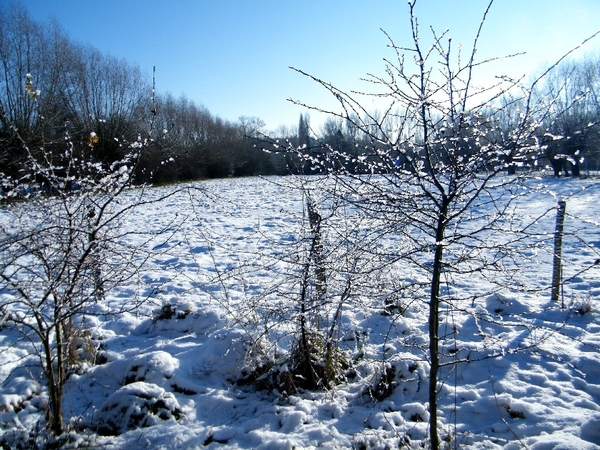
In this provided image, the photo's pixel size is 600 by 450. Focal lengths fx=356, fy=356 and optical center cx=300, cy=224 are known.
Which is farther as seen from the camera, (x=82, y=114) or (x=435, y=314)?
(x=82, y=114)

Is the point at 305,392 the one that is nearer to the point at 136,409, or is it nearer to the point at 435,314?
the point at 136,409

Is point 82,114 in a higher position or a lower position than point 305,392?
higher

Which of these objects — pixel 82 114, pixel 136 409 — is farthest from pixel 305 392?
pixel 82 114

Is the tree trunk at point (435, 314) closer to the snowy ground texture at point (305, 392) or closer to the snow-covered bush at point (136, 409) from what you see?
the snowy ground texture at point (305, 392)

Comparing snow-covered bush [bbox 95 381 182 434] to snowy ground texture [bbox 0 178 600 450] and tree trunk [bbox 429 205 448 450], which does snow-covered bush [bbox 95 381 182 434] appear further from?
tree trunk [bbox 429 205 448 450]

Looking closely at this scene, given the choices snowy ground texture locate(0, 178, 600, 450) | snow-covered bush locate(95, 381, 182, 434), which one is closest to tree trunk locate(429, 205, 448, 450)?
snowy ground texture locate(0, 178, 600, 450)

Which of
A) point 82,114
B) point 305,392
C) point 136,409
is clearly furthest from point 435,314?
point 82,114

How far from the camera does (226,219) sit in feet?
36.0

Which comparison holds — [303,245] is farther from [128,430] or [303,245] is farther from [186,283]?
[186,283]

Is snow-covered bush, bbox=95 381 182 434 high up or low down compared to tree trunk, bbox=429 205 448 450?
down

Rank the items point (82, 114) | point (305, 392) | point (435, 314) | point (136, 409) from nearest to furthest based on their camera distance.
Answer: point (435, 314) → point (136, 409) → point (305, 392) → point (82, 114)

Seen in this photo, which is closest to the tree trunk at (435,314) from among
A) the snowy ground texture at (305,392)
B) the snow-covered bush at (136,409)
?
the snowy ground texture at (305,392)

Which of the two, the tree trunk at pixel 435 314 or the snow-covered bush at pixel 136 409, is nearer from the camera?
the tree trunk at pixel 435 314

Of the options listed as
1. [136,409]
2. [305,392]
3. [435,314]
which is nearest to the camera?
[435,314]
